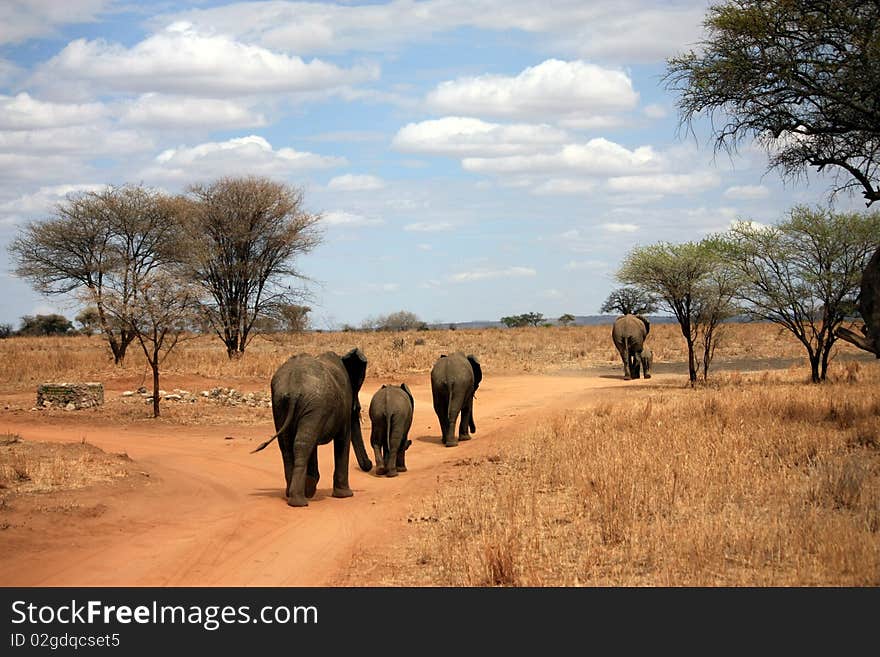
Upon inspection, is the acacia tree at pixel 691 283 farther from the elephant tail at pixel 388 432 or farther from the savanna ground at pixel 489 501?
the elephant tail at pixel 388 432

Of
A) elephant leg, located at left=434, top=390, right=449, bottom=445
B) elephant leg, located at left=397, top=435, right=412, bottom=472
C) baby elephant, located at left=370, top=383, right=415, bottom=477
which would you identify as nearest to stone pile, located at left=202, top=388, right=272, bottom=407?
elephant leg, located at left=434, top=390, right=449, bottom=445

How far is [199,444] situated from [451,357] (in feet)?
15.4

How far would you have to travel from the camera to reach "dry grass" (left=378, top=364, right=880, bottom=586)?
688cm

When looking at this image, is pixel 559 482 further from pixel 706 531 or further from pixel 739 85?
pixel 739 85

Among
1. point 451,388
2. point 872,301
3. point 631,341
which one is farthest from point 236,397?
point 872,301

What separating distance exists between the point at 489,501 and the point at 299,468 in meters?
2.17

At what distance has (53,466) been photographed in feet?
37.3

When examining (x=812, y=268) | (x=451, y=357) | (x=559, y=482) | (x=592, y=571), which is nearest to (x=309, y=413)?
(x=559, y=482)

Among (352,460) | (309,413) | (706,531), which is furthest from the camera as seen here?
(352,460)

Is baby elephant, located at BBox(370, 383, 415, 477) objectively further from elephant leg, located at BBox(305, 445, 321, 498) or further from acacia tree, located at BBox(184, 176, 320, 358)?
acacia tree, located at BBox(184, 176, 320, 358)

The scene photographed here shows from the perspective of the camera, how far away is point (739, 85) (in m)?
15.0

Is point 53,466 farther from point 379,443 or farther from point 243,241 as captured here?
point 243,241

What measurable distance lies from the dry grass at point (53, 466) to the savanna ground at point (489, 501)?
0.05 meters

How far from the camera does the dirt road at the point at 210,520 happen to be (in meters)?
7.20
